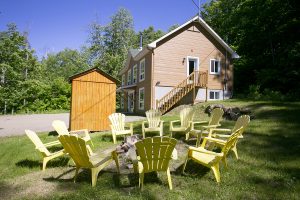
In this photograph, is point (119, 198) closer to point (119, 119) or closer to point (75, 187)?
point (75, 187)

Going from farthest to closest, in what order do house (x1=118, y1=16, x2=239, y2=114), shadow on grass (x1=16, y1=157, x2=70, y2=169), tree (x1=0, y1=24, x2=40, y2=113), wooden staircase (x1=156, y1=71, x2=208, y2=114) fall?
tree (x1=0, y1=24, x2=40, y2=113) → house (x1=118, y1=16, x2=239, y2=114) → wooden staircase (x1=156, y1=71, x2=208, y2=114) → shadow on grass (x1=16, y1=157, x2=70, y2=169)

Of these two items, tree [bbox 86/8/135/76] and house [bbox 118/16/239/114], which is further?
tree [bbox 86/8/135/76]

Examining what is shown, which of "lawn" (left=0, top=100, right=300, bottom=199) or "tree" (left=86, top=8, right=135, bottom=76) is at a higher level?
"tree" (left=86, top=8, right=135, bottom=76)

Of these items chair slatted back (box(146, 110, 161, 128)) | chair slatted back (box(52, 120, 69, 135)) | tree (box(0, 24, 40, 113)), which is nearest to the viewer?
chair slatted back (box(52, 120, 69, 135))

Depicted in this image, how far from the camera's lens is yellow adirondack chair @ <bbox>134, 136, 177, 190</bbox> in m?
4.86

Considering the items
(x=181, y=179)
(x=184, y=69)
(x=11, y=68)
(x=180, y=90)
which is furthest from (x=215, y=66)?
(x=11, y=68)

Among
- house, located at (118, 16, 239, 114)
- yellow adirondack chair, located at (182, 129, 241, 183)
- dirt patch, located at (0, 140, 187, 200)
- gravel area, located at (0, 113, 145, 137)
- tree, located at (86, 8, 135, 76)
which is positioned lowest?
dirt patch, located at (0, 140, 187, 200)

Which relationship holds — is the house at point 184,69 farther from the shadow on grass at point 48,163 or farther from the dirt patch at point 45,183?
the dirt patch at point 45,183

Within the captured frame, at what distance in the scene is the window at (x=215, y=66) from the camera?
851 inches

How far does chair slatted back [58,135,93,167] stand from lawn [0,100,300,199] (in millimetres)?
459

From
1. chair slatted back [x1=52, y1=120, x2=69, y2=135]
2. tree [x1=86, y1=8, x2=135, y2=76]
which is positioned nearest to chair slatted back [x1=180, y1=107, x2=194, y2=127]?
chair slatted back [x1=52, y1=120, x2=69, y2=135]

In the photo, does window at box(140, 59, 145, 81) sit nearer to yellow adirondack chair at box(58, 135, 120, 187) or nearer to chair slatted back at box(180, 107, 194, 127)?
chair slatted back at box(180, 107, 194, 127)

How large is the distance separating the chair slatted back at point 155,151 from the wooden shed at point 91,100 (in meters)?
6.82

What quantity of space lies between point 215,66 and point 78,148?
18.4 metres
